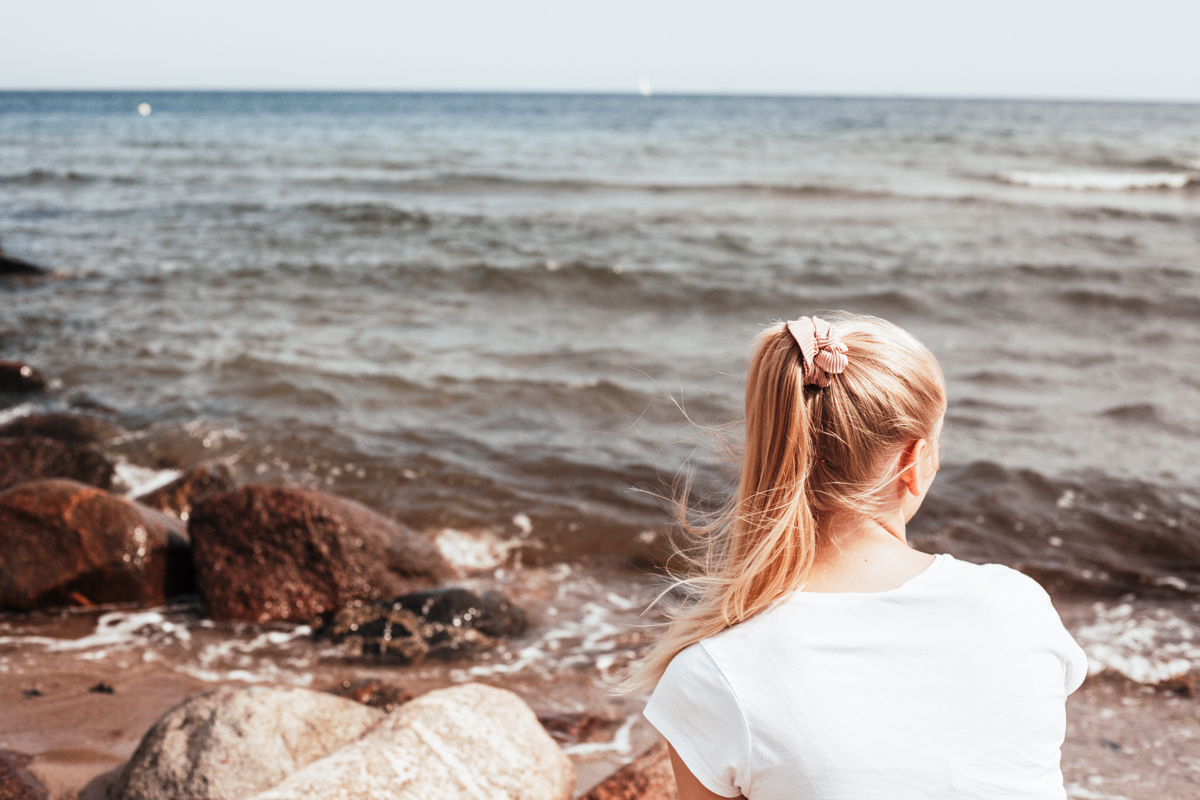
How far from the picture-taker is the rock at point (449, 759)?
290 cm

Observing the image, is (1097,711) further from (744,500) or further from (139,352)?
(139,352)

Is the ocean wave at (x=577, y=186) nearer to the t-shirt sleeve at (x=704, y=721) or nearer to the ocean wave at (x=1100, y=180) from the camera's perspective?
the ocean wave at (x=1100, y=180)

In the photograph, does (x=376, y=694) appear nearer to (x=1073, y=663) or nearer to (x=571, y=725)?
(x=571, y=725)

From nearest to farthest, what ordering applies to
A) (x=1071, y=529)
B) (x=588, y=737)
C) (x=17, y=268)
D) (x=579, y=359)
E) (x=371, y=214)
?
(x=588, y=737)
(x=1071, y=529)
(x=579, y=359)
(x=17, y=268)
(x=371, y=214)

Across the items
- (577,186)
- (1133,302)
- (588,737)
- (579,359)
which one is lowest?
(588,737)

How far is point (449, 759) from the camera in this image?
313cm

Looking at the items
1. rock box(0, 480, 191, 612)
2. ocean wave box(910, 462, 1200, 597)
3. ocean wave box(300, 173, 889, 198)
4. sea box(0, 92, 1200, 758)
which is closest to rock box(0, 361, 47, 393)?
sea box(0, 92, 1200, 758)

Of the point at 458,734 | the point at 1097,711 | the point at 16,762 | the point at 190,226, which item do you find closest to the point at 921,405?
the point at 458,734

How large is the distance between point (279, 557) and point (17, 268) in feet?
40.5

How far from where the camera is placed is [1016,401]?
28.8 ft

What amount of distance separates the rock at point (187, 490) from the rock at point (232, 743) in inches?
128

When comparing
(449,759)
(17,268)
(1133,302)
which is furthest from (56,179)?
(449,759)

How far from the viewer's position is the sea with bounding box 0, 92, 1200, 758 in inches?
220

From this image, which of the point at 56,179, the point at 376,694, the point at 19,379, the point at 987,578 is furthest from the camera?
the point at 56,179
